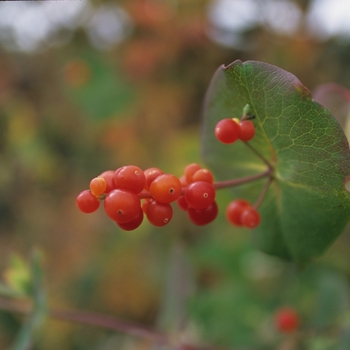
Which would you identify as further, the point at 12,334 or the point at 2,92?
the point at 2,92

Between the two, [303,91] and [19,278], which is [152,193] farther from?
[19,278]

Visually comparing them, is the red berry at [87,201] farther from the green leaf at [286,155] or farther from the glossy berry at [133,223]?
the green leaf at [286,155]

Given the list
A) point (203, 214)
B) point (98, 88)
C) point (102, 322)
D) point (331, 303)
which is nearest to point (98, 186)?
point (203, 214)

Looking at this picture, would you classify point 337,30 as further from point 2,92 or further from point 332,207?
point 2,92

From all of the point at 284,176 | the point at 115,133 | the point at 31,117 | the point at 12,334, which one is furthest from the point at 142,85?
the point at 284,176

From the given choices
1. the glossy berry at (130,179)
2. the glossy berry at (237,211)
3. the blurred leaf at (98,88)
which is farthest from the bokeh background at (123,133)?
the glossy berry at (130,179)

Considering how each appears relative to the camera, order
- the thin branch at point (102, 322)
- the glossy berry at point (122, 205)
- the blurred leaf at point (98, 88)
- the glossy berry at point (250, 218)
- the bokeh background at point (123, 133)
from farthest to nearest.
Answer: the blurred leaf at point (98, 88), the bokeh background at point (123, 133), the thin branch at point (102, 322), the glossy berry at point (250, 218), the glossy berry at point (122, 205)
